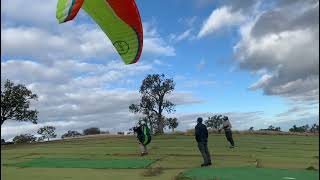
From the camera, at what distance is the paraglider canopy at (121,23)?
38.7 ft

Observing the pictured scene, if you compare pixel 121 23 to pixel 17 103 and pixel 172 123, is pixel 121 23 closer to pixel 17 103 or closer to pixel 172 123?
pixel 17 103

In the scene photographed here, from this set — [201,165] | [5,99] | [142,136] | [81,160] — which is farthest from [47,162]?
[5,99]

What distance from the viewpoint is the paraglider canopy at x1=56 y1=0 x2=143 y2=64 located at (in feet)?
38.7

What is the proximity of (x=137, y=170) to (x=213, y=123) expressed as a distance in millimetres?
80271

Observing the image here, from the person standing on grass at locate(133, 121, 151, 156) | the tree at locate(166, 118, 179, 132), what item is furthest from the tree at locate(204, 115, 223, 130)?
the person standing on grass at locate(133, 121, 151, 156)

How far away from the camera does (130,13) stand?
38.9 ft

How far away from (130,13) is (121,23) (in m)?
0.35

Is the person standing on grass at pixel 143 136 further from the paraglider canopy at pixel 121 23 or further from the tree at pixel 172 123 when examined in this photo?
the tree at pixel 172 123

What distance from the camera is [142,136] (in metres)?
18.6

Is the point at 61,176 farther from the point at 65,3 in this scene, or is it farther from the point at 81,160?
the point at 65,3

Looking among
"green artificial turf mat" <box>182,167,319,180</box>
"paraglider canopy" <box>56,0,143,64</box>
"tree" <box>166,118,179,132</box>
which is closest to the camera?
"paraglider canopy" <box>56,0,143,64</box>

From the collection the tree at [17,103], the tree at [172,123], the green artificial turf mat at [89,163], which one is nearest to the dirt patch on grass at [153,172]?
the green artificial turf mat at [89,163]

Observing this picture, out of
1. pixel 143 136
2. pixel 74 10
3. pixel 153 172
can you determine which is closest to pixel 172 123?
pixel 143 136

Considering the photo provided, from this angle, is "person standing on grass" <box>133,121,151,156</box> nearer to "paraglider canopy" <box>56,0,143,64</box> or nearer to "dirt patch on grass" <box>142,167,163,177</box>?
"dirt patch on grass" <box>142,167,163,177</box>
